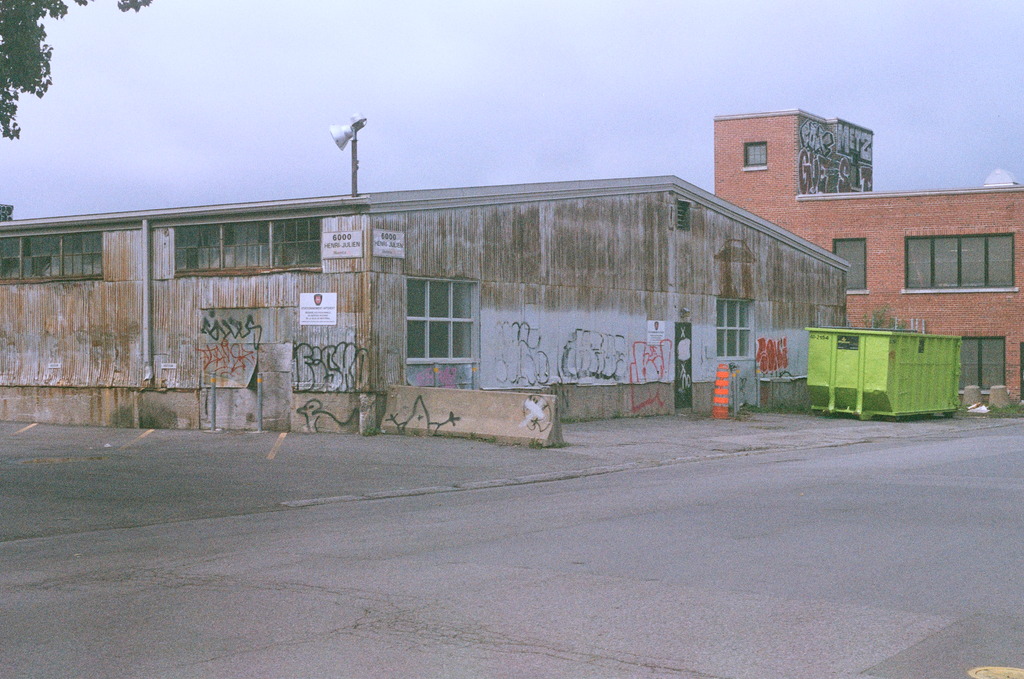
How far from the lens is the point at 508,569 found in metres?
8.38

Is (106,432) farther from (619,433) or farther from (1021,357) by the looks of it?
(1021,357)

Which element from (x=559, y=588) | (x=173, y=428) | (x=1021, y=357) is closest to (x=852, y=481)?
Answer: (x=559, y=588)

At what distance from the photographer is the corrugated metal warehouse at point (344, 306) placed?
21.0 m

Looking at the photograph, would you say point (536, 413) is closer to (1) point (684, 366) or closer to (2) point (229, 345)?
(2) point (229, 345)

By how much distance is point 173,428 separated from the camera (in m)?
22.8

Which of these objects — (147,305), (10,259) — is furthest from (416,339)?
(10,259)

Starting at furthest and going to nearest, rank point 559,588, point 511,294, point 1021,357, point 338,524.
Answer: point 1021,357 < point 511,294 < point 338,524 < point 559,588

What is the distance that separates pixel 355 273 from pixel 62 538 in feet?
34.9

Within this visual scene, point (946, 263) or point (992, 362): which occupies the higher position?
point (946, 263)

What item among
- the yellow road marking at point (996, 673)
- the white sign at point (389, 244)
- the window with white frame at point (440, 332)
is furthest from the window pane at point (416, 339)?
the yellow road marking at point (996, 673)

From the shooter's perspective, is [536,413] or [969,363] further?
[969,363]

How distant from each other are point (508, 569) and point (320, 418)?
1330cm

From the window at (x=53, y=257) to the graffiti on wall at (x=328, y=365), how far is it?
5.70 metres

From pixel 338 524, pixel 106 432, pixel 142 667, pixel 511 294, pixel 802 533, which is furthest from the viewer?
pixel 511 294
